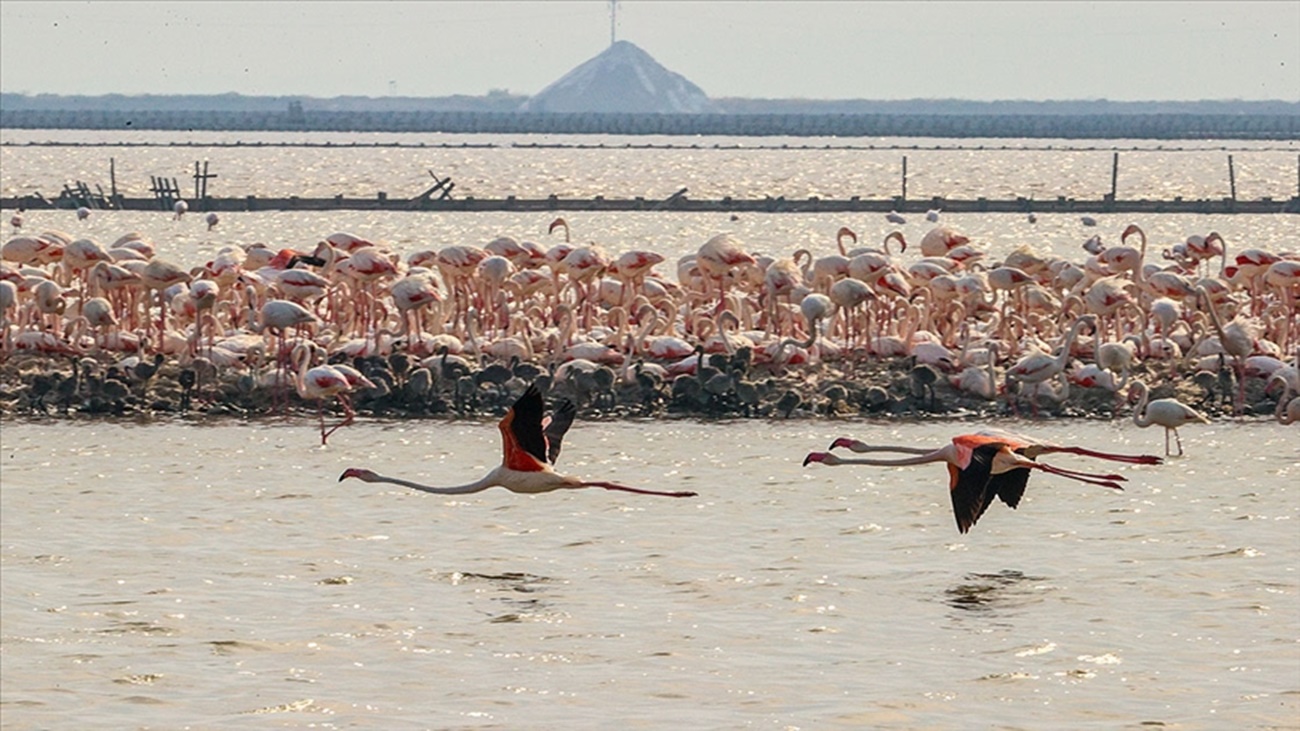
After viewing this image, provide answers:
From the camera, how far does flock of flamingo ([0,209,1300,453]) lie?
22.2 meters

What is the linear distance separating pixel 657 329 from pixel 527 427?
14.1m

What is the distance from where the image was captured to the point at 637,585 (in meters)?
15.5

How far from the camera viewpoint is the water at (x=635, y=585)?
12.7m

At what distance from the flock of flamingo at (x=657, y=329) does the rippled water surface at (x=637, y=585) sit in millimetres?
685

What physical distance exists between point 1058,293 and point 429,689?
1468 centimetres

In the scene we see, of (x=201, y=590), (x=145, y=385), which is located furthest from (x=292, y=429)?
(x=201, y=590)

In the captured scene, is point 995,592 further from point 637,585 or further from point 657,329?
point 657,329

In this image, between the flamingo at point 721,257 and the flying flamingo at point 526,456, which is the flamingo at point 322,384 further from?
the flying flamingo at point 526,456

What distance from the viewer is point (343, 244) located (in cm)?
2673

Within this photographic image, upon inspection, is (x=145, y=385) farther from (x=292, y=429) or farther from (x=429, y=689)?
(x=429, y=689)

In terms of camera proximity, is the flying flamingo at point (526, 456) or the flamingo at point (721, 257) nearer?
the flying flamingo at point (526, 456)

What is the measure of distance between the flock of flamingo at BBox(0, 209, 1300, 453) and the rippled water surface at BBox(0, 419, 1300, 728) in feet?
2.25

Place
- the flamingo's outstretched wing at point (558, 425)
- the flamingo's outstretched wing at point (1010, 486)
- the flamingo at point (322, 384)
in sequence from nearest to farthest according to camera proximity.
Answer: the flamingo's outstretched wing at point (1010, 486) → the flamingo's outstretched wing at point (558, 425) → the flamingo at point (322, 384)

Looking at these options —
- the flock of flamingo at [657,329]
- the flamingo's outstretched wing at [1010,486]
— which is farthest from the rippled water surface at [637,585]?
the flamingo's outstretched wing at [1010,486]
